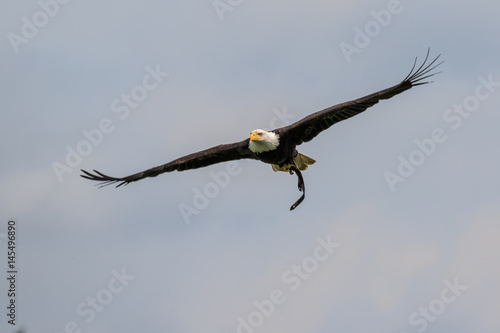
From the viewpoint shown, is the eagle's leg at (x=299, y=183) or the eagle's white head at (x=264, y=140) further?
the eagle's leg at (x=299, y=183)

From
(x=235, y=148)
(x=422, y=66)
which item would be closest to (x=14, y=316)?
(x=235, y=148)

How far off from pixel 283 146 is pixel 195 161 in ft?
9.82

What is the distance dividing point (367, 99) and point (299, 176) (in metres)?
3.69

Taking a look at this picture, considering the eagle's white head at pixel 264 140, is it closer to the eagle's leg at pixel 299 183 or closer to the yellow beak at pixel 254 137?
the yellow beak at pixel 254 137

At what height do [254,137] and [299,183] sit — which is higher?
[254,137]

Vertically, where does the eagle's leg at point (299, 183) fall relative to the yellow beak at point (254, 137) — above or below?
below

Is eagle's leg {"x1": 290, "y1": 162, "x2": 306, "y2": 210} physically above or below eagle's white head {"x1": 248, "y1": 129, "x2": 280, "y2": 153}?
below

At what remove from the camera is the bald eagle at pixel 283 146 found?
113 ft

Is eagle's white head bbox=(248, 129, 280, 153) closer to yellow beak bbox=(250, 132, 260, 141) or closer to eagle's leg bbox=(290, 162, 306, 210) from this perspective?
yellow beak bbox=(250, 132, 260, 141)

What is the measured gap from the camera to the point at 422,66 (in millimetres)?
34094

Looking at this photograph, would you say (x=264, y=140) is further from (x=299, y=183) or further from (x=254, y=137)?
(x=299, y=183)

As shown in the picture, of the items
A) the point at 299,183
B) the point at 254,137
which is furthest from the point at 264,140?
the point at 299,183

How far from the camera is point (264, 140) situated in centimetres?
3541

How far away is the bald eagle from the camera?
3438 centimetres
